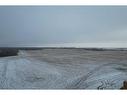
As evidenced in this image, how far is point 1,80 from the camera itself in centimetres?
175

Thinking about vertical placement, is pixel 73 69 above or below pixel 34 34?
below

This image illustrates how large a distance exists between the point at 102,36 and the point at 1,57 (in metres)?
0.92

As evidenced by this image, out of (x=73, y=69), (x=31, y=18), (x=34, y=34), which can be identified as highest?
(x=31, y=18)

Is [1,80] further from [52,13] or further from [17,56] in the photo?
[52,13]

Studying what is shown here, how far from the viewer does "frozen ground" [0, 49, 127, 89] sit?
1.74 m

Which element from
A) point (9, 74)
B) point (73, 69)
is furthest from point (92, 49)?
point (9, 74)

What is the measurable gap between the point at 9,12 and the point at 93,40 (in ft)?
2.56

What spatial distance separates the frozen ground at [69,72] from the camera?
1735 millimetres

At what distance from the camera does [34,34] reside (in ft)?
5.73

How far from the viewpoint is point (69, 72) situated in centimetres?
174
